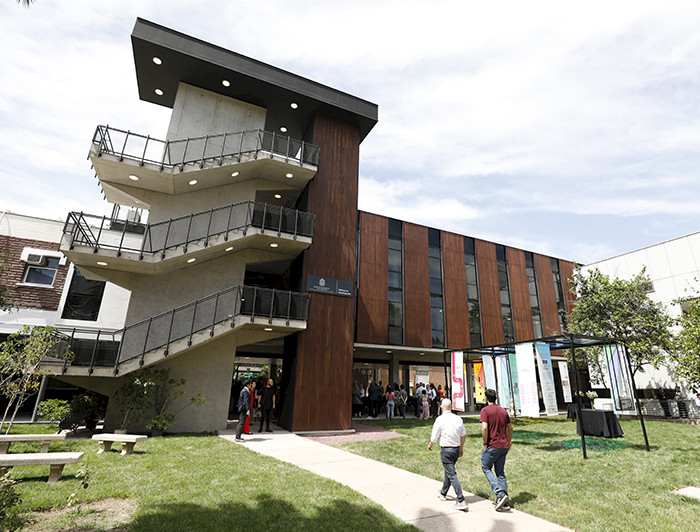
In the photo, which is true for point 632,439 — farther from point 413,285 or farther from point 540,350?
point 413,285

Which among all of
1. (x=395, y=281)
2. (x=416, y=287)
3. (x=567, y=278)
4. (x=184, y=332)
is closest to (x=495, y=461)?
(x=184, y=332)

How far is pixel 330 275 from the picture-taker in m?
15.1

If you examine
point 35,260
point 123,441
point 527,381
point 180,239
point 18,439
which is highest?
point 180,239

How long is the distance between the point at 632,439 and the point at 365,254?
45.0ft

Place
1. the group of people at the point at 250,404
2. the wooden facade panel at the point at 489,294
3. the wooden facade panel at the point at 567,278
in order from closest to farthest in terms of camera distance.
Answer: the group of people at the point at 250,404
the wooden facade panel at the point at 489,294
the wooden facade panel at the point at 567,278

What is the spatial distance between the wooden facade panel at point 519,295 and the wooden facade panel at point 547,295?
1.49 metres

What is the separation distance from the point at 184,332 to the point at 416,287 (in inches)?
527

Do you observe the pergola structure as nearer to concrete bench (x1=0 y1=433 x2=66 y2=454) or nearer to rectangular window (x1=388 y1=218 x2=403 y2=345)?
rectangular window (x1=388 y1=218 x2=403 y2=345)

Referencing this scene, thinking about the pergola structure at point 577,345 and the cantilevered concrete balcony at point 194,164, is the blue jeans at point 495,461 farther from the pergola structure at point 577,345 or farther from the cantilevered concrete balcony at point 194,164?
the cantilevered concrete balcony at point 194,164

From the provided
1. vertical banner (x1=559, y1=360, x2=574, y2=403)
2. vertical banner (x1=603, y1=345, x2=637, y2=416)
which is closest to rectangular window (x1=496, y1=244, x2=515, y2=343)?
vertical banner (x1=559, y1=360, x2=574, y2=403)

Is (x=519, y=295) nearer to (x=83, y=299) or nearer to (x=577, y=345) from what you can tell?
(x=577, y=345)

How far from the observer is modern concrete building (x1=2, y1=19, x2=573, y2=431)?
1202 cm

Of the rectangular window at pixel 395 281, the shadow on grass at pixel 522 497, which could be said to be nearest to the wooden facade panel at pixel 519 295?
the rectangular window at pixel 395 281

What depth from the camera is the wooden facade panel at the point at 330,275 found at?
44.8 ft
